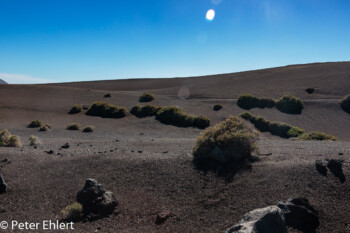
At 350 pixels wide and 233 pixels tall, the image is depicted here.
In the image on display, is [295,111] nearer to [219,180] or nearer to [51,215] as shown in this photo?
[219,180]

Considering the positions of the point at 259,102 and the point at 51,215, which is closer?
the point at 51,215

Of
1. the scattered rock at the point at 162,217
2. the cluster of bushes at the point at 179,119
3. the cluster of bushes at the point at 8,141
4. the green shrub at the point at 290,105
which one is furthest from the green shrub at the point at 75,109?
the scattered rock at the point at 162,217

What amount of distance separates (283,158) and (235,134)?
1440 millimetres

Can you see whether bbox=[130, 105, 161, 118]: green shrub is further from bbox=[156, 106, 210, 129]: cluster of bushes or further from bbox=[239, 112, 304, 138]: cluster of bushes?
bbox=[239, 112, 304, 138]: cluster of bushes

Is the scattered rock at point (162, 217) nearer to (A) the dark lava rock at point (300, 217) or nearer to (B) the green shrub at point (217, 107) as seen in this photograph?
(A) the dark lava rock at point (300, 217)

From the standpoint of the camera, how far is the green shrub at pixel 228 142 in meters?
7.80

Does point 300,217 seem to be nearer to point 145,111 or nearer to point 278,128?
point 278,128

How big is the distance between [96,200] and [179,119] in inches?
680

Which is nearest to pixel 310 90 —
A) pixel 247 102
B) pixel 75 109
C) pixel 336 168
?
pixel 247 102

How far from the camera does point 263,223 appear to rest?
4207 mm

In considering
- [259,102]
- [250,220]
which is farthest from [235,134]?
[259,102]

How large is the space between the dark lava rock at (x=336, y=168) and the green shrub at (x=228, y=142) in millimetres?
1961

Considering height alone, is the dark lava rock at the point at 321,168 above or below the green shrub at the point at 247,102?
below

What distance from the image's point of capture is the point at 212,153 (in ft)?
26.4
